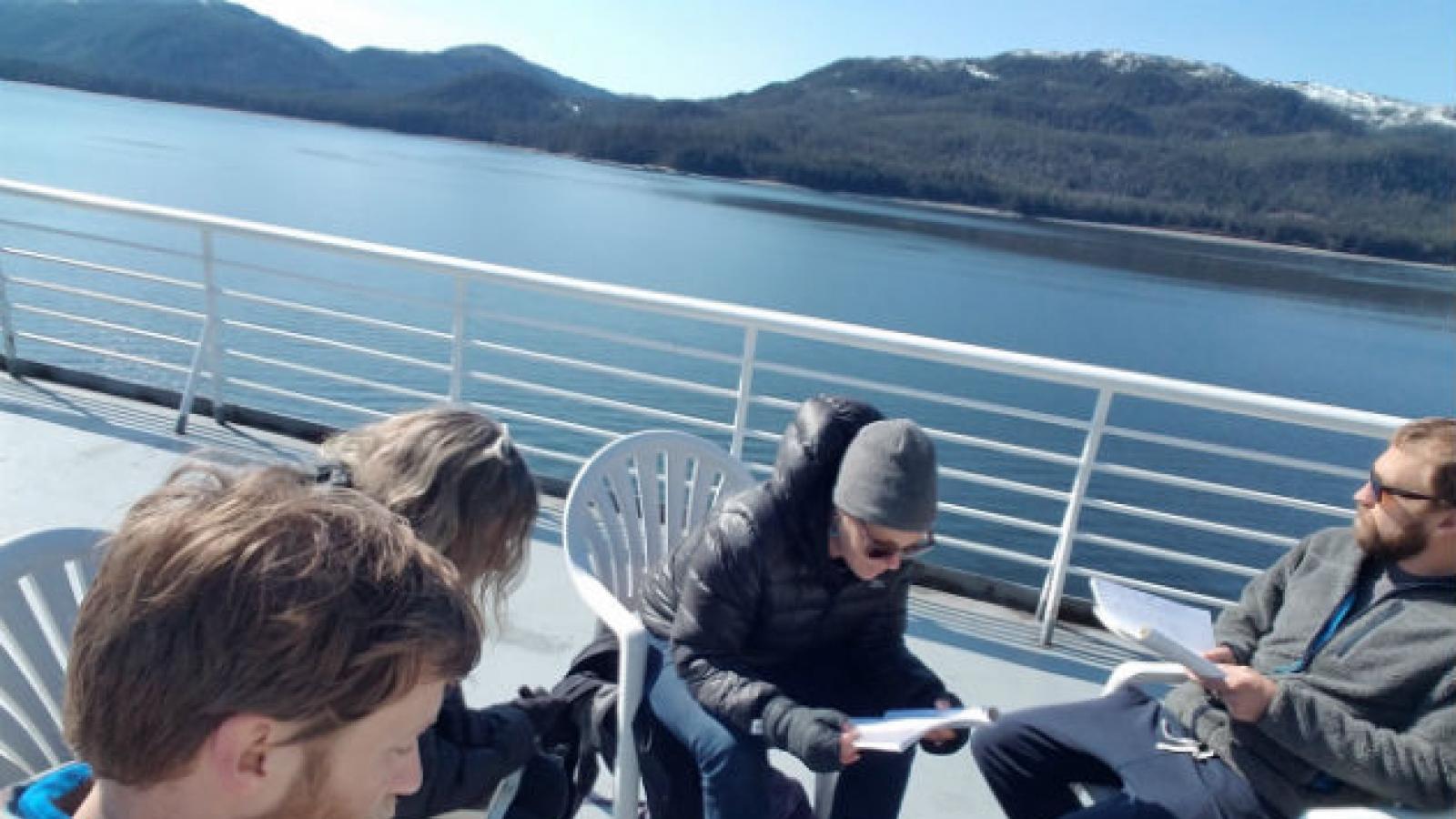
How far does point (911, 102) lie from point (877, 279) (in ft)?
Answer: 263

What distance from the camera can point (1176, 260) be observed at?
4053cm

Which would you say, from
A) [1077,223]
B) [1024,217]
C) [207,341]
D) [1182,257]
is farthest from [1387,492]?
[1077,223]

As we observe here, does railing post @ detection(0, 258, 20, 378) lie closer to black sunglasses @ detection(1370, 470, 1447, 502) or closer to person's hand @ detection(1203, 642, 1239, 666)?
person's hand @ detection(1203, 642, 1239, 666)

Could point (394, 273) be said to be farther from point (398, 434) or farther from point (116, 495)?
point (398, 434)

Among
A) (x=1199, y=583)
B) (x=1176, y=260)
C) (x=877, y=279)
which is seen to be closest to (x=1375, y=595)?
(x=1199, y=583)

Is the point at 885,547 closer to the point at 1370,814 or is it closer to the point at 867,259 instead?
the point at 1370,814

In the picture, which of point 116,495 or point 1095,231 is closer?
point 116,495

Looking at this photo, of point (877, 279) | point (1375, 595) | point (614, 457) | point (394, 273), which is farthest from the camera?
point (877, 279)

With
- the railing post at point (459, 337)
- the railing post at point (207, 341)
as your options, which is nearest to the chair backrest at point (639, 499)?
the railing post at point (459, 337)

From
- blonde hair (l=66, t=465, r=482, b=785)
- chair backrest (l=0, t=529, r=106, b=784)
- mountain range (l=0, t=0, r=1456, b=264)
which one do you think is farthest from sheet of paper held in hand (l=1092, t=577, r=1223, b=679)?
mountain range (l=0, t=0, r=1456, b=264)

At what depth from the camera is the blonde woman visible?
117 centimetres

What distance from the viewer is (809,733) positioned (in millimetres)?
1354

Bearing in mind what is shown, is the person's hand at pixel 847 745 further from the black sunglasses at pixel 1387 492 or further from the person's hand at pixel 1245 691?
the black sunglasses at pixel 1387 492

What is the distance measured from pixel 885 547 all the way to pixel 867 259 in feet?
92.6
